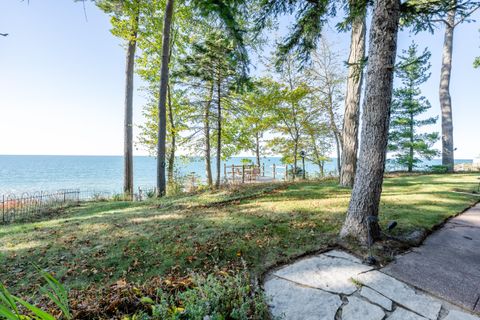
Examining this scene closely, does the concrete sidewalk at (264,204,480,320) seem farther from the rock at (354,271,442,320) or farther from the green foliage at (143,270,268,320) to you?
the green foliage at (143,270,268,320)

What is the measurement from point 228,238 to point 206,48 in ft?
21.7

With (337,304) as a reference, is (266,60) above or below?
above

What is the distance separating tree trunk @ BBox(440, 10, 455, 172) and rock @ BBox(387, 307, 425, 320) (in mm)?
13842

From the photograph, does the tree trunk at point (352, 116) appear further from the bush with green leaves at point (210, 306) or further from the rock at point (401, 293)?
the bush with green leaves at point (210, 306)

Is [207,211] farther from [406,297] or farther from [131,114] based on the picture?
[131,114]

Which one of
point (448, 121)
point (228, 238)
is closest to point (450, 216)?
point (228, 238)

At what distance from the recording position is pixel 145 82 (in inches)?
475

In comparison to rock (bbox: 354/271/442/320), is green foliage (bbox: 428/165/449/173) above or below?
above

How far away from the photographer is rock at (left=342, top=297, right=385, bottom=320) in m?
1.66

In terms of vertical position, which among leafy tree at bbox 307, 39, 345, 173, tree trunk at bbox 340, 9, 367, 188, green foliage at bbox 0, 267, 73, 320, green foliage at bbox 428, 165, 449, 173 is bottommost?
green foliage at bbox 0, 267, 73, 320

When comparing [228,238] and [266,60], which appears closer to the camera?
[228,238]

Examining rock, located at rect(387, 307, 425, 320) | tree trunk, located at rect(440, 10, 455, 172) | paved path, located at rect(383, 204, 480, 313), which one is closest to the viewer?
rock, located at rect(387, 307, 425, 320)

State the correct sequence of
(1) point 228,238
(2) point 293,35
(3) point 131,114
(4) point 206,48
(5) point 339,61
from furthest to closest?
(5) point 339,61
(3) point 131,114
(4) point 206,48
(2) point 293,35
(1) point 228,238

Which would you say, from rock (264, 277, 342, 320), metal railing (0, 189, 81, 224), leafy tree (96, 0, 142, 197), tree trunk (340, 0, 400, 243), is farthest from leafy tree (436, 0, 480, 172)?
metal railing (0, 189, 81, 224)
